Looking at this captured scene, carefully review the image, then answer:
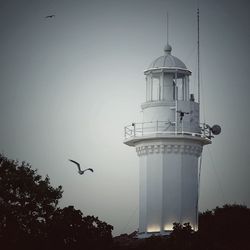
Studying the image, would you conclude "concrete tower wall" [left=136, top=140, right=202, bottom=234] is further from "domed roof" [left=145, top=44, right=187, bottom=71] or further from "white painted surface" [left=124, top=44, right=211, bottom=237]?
"domed roof" [left=145, top=44, right=187, bottom=71]

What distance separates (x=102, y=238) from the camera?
90.2 metres

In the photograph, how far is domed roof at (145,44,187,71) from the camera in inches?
3954

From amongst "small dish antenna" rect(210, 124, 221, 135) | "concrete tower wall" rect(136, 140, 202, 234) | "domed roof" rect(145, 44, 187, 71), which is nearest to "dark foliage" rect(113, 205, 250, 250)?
"concrete tower wall" rect(136, 140, 202, 234)

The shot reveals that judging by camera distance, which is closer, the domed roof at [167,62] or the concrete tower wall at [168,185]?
the concrete tower wall at [168,185]

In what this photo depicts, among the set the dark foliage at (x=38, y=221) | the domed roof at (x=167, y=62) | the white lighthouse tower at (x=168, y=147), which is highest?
the domed roof at (x=167, y=62)

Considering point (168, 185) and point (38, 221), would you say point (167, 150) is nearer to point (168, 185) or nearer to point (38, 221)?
point (168, 185)

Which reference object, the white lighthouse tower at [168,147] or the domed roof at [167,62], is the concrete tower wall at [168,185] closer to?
the white lighthouse tower at [168,147]

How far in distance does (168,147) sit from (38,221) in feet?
42.6

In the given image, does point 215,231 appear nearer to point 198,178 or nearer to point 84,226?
point 198,178

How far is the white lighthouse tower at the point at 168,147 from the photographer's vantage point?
10012cm

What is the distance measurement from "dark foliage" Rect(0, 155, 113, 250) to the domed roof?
38.2 feet

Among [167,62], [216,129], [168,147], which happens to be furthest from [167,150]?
[167,62]

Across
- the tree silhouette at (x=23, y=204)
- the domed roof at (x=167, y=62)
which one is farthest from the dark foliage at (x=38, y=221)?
the domed roof at (x=167, y=62)

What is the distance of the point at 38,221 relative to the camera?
90250 millimetres
